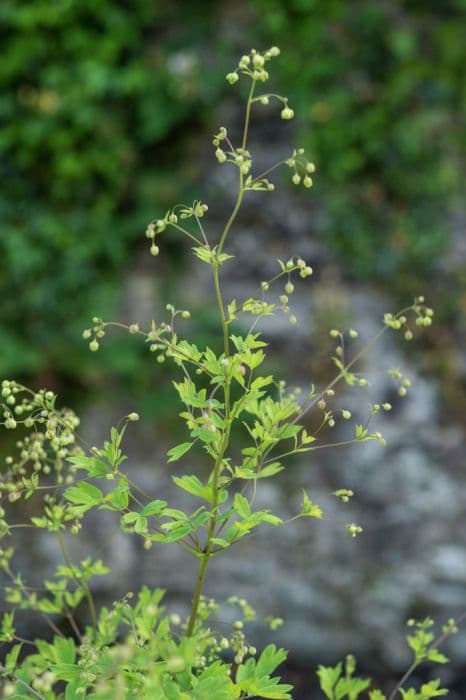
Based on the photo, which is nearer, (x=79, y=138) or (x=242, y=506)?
(x=242, y=506)

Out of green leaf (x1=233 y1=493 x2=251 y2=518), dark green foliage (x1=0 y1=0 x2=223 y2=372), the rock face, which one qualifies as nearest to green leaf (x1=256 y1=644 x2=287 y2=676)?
green leaf (x1=233 y1=493 x2=251 y2=518)

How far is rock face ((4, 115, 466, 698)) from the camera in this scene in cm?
366

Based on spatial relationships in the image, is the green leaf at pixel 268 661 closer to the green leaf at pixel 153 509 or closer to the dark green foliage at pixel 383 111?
the green leaf at pixel 153 509

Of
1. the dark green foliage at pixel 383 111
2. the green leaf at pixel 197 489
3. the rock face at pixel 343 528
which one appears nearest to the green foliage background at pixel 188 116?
the dark green foliage at pixel 383 111

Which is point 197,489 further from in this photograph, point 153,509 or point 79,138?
point 79,138

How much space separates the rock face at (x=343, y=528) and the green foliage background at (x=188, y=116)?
49 cm

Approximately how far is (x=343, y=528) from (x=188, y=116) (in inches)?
93.2

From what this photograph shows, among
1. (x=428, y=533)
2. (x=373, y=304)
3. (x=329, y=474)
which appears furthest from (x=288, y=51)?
(x=428, y=533)

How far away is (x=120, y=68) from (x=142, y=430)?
1975mm

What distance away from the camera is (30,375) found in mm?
4242

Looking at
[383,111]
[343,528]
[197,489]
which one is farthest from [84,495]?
[383,111]

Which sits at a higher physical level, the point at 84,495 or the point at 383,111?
the point at 383,111

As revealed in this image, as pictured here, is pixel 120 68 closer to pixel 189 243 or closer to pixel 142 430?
pixel 189 243

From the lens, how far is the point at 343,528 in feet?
12.7
